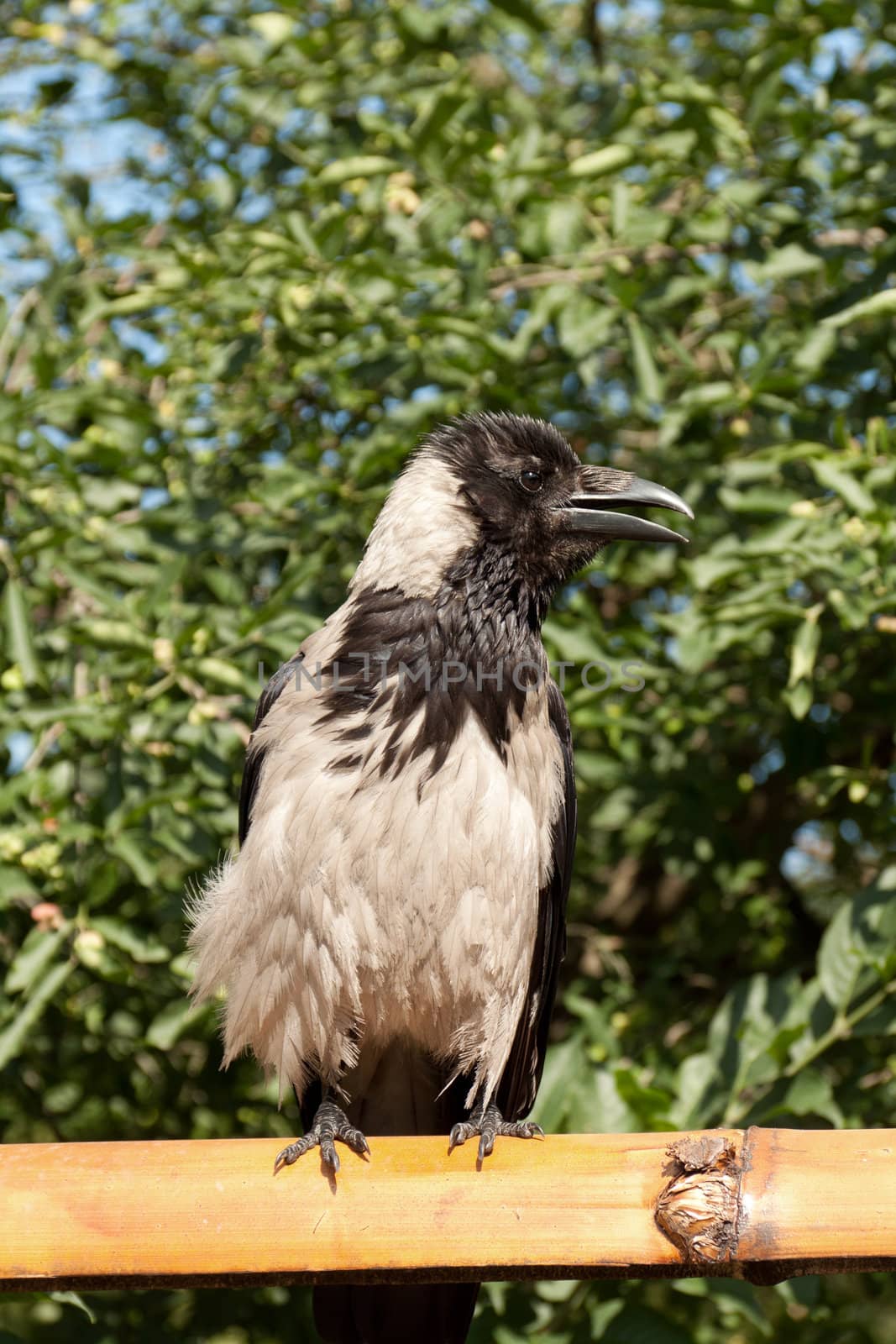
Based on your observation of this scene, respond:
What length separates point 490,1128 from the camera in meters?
3.06

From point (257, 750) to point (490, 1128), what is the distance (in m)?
1.06

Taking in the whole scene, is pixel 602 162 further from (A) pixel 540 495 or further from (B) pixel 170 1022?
(B) pixel 170 1022

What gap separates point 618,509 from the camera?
149 inches

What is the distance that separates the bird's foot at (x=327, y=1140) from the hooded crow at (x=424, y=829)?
12 mm

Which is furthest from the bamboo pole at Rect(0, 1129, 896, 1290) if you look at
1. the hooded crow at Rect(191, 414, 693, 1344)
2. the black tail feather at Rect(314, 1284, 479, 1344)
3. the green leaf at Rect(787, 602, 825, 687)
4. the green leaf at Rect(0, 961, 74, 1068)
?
the green leaf at Rect(787, 602, 825, 687)

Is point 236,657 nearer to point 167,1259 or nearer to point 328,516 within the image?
point 328,516

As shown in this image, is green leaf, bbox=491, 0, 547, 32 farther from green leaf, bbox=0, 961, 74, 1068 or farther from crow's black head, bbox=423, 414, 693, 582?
green leaf, bbox=0, 961, 74, 1068

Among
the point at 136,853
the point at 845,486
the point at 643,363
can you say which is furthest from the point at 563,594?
the point at 136,853

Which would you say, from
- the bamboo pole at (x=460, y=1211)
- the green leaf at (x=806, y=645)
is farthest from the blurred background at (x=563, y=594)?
the bamboo pole at (x=460, y=1211)

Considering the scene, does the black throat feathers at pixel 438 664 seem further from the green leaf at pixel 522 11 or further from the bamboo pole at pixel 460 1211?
the green leaf at pixel 522 11

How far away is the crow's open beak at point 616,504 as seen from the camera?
11.5 ft

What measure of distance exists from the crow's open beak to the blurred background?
223mm

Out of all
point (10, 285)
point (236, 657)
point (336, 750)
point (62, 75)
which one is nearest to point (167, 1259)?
point (336, 750)

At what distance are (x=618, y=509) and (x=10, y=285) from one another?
8.92 ft
